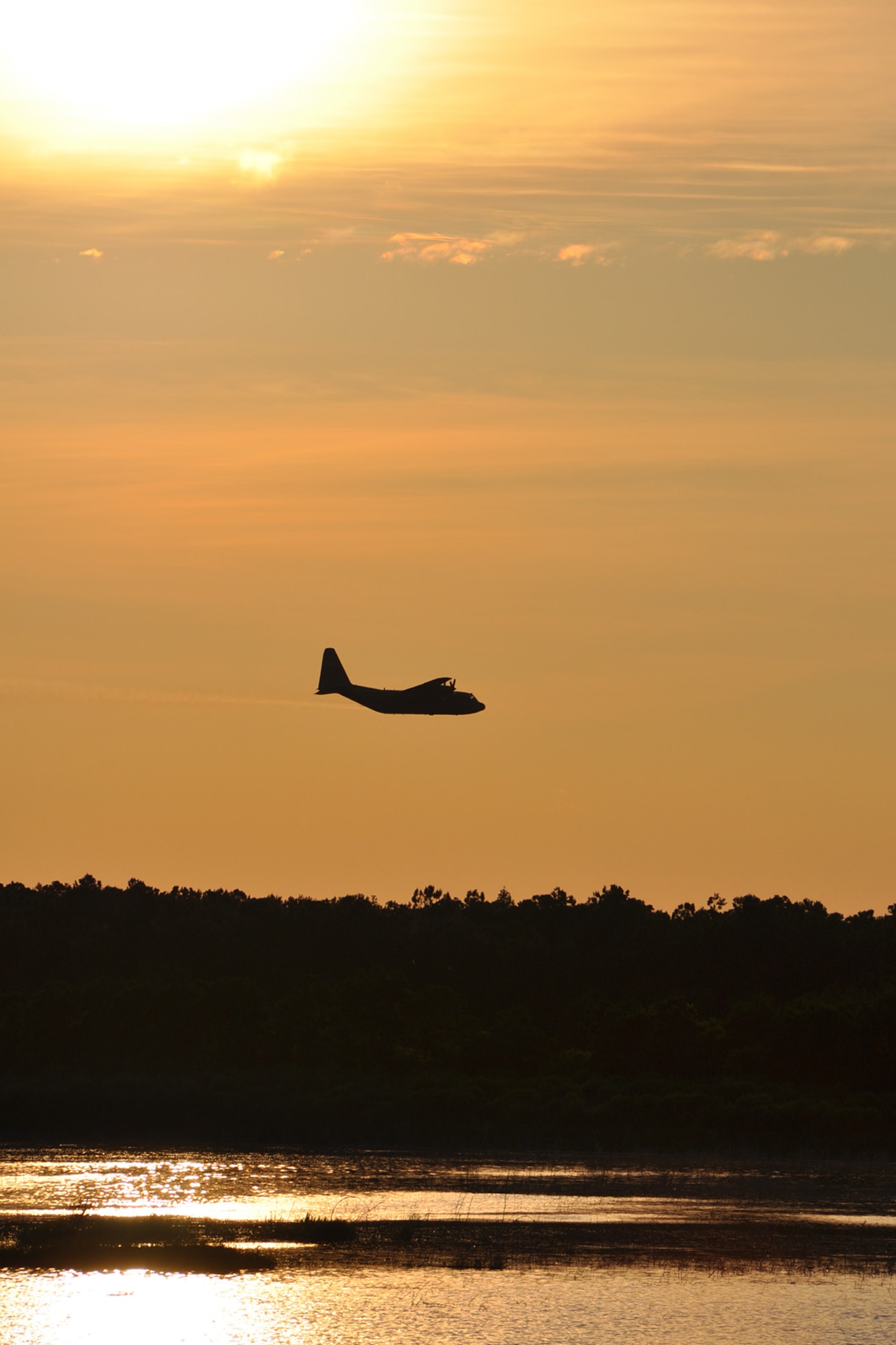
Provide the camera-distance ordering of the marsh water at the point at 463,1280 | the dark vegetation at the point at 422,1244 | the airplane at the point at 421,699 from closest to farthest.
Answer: the marsh water at the point at 463,1280
the dark vegetation at the point at 422,1244
the airplane at the point at 421,699

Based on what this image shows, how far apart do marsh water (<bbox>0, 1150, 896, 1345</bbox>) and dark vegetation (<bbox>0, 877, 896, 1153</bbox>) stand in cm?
2044

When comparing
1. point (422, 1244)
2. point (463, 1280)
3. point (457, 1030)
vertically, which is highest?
point (457, 1030)

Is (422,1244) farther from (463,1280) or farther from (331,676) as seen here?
(331,676)

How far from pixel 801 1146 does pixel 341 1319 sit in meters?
50.7

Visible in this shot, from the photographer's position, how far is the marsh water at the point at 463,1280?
51312 mm

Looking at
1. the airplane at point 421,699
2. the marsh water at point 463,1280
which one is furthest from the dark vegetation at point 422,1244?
the airplane at point 421,699

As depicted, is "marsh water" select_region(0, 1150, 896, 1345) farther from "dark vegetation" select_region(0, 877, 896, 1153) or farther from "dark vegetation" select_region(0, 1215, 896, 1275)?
"dark vegetation" select_region(0, 877, 896, 1153)

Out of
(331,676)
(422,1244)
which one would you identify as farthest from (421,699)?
(422,1244)

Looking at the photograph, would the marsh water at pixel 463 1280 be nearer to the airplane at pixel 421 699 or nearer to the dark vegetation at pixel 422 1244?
the dark vegetation at pixel 422 1244

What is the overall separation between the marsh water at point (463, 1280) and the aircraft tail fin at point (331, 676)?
26.9 meters

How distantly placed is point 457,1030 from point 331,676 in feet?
107

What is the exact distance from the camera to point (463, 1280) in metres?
57.2

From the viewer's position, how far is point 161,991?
132750 mm

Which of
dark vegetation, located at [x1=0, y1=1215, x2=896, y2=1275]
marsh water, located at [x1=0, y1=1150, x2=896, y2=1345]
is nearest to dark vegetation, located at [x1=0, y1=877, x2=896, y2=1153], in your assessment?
marsh water, located at [x1=0, y1=1150, x2=896, y2=1345]
